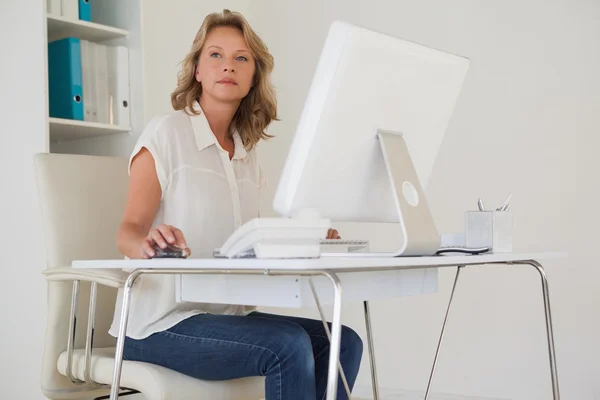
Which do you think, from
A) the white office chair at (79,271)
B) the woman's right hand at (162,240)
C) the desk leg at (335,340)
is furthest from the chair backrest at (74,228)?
the desk leg at (335,340)

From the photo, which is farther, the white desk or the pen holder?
the pen holder

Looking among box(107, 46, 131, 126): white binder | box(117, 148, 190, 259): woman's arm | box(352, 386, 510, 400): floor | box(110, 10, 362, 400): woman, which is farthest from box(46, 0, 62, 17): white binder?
box(352, 386, 510, 400): floor

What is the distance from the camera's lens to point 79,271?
75.1 inches

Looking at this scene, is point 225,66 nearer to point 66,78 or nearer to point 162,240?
point 162,240

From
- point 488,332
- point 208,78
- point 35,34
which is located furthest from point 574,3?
point 35,34

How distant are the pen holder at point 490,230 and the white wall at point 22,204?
1.44 metres

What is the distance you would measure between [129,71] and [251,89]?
89cm

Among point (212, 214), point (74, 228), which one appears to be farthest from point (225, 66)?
point (74, 228)

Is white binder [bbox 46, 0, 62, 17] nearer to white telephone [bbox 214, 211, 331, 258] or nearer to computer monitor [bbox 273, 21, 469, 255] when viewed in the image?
computer monitor [bbox 273, 21, 469, 255]

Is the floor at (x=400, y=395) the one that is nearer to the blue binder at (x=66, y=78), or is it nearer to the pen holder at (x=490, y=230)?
the pen holder at (x=490, y=230)

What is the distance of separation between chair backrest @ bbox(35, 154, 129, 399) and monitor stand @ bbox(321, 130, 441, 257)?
3.08 feet

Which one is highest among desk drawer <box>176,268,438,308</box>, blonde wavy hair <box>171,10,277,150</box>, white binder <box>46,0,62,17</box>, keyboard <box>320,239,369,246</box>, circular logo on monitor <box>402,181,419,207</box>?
white binder <box>46,0,62,17</box>

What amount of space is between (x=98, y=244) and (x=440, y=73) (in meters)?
1.10

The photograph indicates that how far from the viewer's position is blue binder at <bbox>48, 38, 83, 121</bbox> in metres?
2.81
